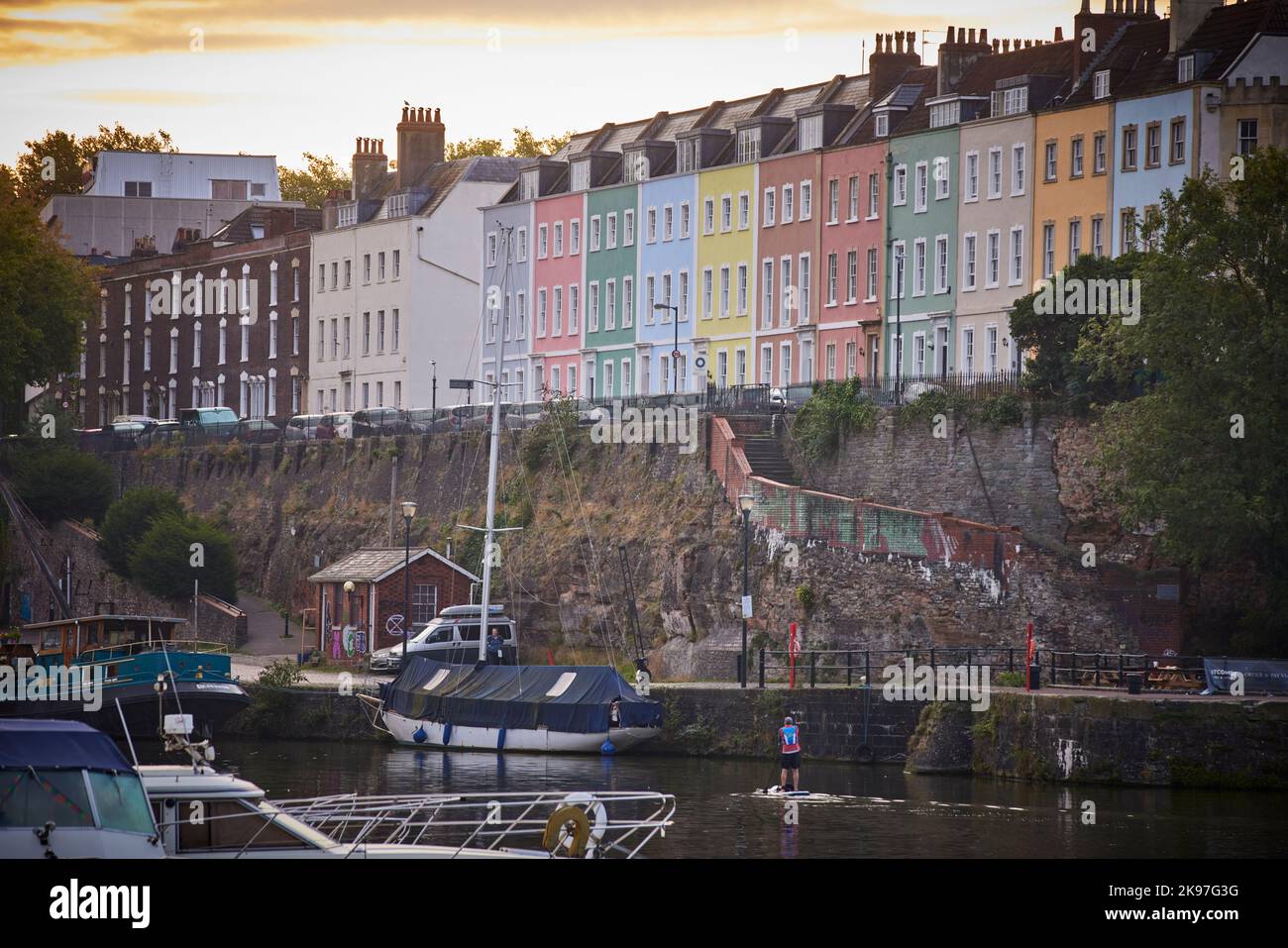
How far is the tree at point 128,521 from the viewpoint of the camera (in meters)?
80.4

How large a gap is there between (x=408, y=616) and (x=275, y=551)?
1963cm

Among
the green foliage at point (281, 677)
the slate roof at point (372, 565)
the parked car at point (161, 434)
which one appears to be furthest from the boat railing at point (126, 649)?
the parked car at point (161, 434)

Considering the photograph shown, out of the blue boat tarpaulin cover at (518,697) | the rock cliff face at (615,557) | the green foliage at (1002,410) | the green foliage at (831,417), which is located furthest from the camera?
the green foliage at (831,417)

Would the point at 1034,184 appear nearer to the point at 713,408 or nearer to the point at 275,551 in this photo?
the point at 713,408

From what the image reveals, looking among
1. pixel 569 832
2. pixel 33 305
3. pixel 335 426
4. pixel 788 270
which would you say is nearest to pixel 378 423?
pixel 335 426

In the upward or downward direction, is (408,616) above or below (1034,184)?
below

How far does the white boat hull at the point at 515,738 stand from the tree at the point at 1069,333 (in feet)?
42.8

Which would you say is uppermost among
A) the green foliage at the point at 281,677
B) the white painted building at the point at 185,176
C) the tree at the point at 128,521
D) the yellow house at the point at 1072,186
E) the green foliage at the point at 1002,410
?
the white painted building at the point at 185,176

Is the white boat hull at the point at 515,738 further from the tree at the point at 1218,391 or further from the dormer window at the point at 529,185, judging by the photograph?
the dormer window at the point at 529,185

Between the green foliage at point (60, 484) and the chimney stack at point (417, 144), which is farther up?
the chimney stack at point (417, 144)
